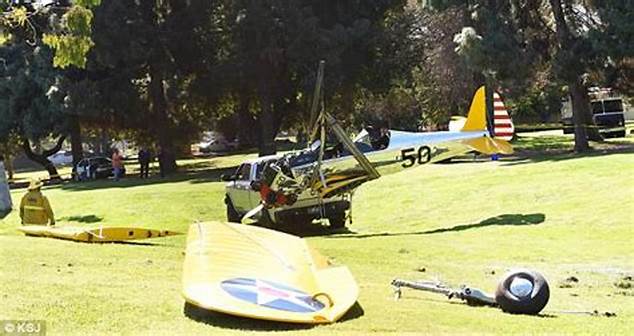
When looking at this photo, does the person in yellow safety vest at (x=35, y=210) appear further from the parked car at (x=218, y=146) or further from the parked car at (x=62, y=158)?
the parked car at (x=62, y=158)

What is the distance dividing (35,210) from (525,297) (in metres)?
12.0

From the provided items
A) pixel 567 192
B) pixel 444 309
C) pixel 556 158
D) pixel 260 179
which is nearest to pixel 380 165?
pixel 260 179

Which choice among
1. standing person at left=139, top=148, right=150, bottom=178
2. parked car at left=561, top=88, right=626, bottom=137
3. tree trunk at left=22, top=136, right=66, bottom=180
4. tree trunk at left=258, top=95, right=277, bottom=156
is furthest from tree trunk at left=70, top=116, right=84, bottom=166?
parked car at left=561, top=88, right=626, bottom=137

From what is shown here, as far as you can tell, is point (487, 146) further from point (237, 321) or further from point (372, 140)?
point (237, 321)

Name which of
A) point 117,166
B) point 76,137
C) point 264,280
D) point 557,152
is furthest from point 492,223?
point 76,137

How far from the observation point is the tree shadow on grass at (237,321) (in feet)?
22.6

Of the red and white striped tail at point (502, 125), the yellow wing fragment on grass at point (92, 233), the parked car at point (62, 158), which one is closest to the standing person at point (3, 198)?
the yellow wing fragment on grass at point (92, 233)

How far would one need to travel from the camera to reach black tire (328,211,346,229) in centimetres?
2006

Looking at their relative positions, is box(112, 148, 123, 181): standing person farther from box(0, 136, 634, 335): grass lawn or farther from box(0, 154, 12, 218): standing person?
box(0, 154, 12, 218): standing person

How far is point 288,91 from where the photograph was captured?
160 feet

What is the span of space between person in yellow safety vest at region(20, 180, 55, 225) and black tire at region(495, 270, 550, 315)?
37.2 ft

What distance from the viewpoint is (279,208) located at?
63.1ft

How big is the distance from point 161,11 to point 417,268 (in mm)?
36391

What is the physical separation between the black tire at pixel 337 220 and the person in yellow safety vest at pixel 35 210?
21.9 ft
